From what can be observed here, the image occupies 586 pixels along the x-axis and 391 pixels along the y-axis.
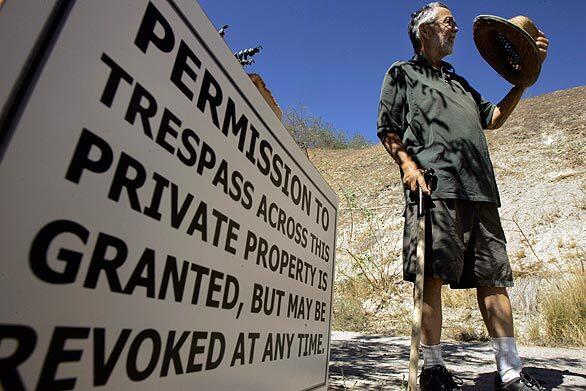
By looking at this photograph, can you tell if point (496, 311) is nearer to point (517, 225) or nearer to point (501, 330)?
point (501, 330)

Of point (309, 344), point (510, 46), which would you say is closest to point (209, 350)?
point (309, 344)

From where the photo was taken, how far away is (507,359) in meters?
1.70

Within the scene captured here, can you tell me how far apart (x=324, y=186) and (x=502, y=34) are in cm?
146

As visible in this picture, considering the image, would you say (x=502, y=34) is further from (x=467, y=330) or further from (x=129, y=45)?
(x=467, y=330)

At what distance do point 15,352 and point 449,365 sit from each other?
2.81 m

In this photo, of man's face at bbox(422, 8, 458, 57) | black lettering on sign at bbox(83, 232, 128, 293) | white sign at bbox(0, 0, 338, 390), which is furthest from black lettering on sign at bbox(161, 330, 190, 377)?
man's face at bbox(422, 8, 458, 57)

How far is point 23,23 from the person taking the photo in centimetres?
43

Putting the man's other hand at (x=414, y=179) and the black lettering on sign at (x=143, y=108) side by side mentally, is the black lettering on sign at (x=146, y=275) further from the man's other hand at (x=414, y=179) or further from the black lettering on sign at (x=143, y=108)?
the man's other hand at (x=414, y=179)

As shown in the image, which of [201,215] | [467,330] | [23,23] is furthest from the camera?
[467,330]

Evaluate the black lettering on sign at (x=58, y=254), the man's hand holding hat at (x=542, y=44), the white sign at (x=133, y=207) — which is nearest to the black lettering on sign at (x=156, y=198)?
the white sign at (x=133, y=207)

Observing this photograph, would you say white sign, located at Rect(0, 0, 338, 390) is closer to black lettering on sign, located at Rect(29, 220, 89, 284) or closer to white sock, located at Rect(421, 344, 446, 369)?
black lettering on sign, located at Rect(29, 220, 89, 284)

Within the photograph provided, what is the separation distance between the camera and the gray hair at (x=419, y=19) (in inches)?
84.5

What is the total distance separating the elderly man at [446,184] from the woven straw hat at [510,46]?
6cm

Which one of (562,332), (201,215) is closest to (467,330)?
(562,332)
